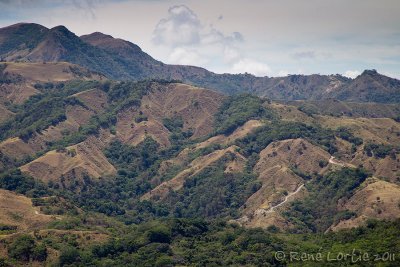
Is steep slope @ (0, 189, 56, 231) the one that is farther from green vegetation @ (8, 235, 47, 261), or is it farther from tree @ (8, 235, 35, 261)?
green vegetation @ (8, 235, 47, 261)

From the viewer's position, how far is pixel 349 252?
13800 centimetres

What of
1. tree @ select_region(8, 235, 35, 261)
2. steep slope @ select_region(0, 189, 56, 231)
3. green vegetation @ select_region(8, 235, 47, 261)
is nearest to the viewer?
tree @ select_region(8, 235, 35, 261)

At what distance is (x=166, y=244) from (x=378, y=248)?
179 ft

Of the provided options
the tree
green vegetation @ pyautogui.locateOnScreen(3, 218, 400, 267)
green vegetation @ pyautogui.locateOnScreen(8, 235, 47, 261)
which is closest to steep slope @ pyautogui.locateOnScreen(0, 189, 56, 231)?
green vegetation @ pyautogui.locateOnScreen(3, 218, 400, 267)

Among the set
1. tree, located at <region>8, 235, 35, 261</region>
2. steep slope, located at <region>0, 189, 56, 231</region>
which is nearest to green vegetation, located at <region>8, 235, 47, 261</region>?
tree, located at <region>8, 235, 35, 261</region>

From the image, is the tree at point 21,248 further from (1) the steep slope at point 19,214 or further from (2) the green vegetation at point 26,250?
(1) the steep slope at point 19,214

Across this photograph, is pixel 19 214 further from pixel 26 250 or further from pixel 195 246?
pixel 195 246

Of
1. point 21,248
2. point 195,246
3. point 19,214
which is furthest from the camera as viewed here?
point 19,214

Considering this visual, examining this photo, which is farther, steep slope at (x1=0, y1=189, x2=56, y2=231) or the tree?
steep slope at (x1=0, y1=189, x2=56, y2=231)

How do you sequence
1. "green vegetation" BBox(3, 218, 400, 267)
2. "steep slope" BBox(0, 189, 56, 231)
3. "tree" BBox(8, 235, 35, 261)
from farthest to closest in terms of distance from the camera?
"steep slope" BBox(0, 189, 56, 231) → "tree" BBox(8, 235, 35, 261) → "green vegetation" BBox(3, 218, 400, 267)

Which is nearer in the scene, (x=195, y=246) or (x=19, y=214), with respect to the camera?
(x=195, y=246)

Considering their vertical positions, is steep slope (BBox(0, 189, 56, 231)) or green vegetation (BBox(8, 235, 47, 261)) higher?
steep slope (BBox(0, 189, 56, 231))

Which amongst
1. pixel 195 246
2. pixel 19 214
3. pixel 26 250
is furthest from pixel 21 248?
pixel 195 246

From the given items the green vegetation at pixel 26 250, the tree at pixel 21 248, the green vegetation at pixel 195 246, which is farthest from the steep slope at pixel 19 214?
the green vegetation at pixel 26 250
